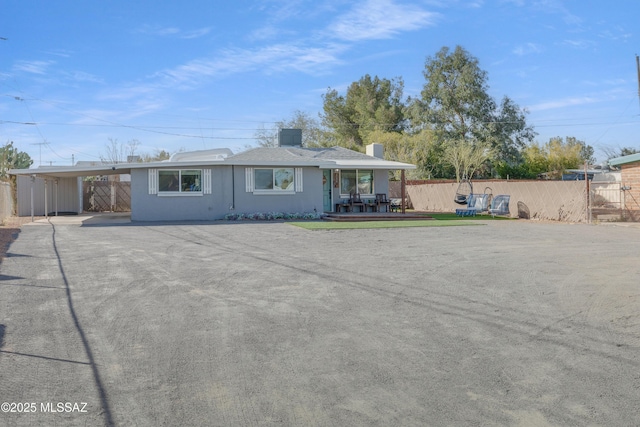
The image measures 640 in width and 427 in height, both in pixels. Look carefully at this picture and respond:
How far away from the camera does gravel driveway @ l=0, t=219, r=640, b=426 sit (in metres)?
4.01

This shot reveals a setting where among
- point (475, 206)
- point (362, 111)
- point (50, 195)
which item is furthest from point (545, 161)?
point (50, 195)

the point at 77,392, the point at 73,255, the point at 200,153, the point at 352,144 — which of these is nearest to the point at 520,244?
the point at 73,255

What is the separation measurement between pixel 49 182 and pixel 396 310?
2725 cm

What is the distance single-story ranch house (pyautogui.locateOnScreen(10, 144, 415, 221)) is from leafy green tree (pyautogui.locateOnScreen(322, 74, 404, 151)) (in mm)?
22127

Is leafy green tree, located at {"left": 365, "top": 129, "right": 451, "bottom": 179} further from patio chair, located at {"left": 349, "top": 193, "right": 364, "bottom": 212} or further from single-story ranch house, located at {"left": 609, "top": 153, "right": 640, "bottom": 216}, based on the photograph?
single-story ranch house, located at {"left": 609, "top": 153, "right": 640, "bottom": 216}

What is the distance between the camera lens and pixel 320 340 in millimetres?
5590

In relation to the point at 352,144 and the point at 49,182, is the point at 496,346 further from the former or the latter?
the point at 352,144

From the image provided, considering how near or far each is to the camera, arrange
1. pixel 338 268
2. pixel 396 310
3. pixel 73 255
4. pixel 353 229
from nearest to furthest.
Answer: pixel 396 310 < pixel 338 268 < pixel 73 255 < pixel 353 229

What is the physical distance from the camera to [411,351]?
527cm

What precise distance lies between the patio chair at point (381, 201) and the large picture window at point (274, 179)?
4.03 m

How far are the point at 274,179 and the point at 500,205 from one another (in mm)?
10216

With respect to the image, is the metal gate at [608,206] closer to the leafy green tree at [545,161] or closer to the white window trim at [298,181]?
the white window trim at [298,181]

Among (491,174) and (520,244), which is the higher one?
(491,174)

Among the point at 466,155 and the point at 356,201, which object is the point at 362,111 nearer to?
the point at 466,155
